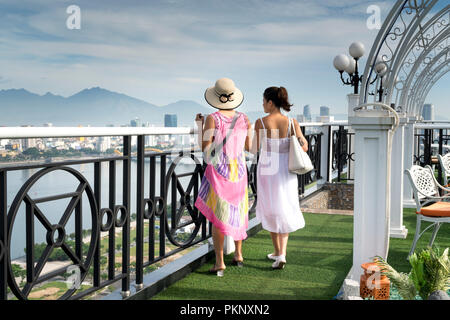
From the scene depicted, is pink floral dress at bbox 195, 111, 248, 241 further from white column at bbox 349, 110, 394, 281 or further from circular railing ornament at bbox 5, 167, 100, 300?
circular railing ornament at bbox 5, 167, 100, 300

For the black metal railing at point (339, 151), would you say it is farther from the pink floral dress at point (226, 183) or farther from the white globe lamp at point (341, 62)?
the pink floral dress at point (226, 183)

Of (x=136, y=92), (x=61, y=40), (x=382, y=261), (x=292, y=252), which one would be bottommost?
(x=292, y=252)

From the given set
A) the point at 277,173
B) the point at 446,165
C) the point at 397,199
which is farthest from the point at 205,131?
the point at 446,165

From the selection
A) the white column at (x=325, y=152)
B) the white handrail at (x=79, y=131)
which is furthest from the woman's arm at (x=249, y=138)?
the white column at (x=325, y=152)

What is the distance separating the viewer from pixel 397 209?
5.65 metres

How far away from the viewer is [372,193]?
3527 mm

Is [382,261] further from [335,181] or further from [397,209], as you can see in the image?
[335,181]

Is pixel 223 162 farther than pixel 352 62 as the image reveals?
No

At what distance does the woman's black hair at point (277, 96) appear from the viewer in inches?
162

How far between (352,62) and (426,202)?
28.0ft

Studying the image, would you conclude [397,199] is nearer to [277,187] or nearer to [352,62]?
[277,187]

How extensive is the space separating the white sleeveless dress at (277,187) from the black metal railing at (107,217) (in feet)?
1.97

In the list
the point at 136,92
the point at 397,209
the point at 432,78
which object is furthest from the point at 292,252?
the point at 136,92
